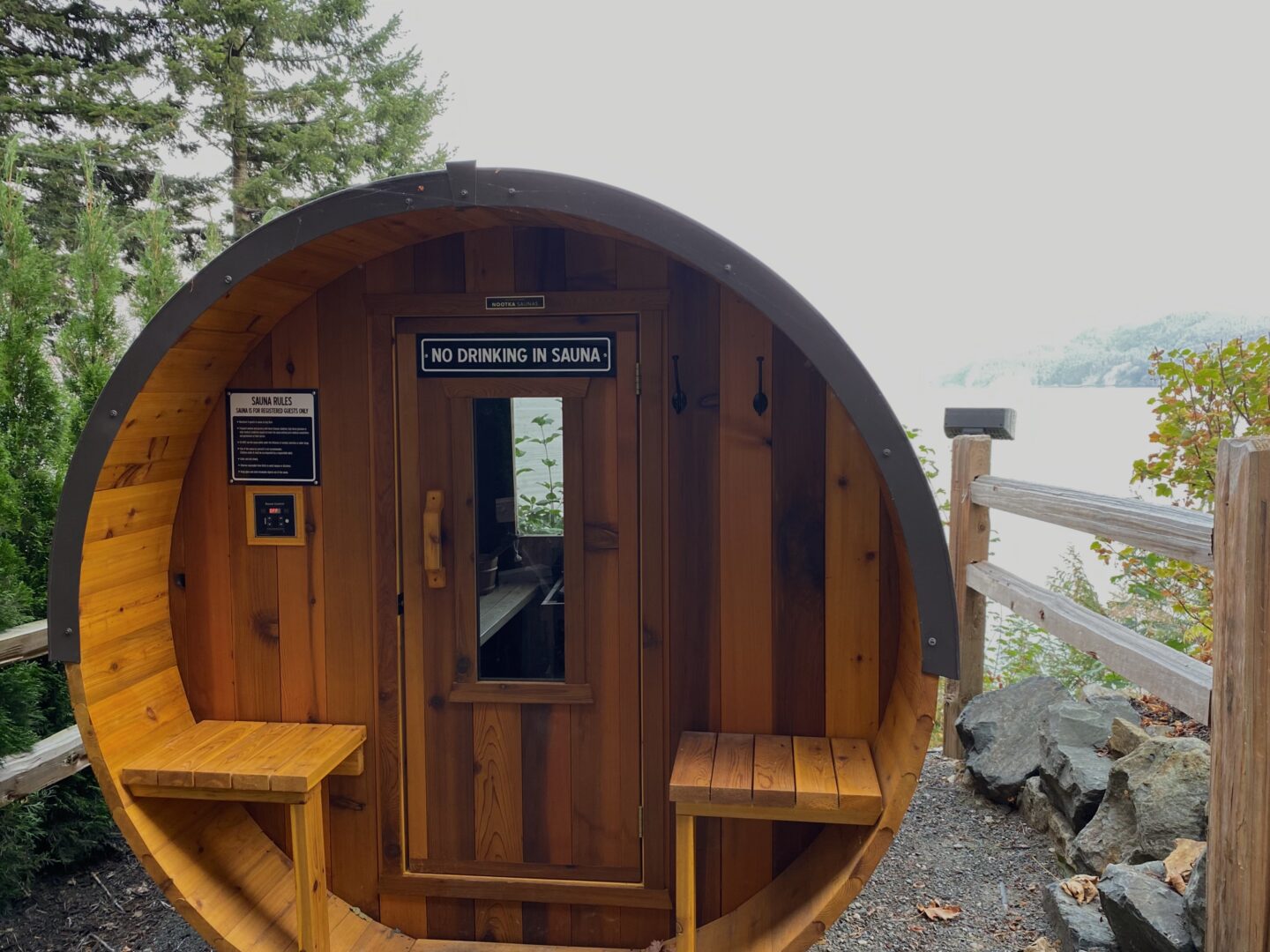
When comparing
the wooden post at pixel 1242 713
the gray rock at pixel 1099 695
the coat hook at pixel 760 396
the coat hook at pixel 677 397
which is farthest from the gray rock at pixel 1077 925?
the coat hook at pixel 677 397

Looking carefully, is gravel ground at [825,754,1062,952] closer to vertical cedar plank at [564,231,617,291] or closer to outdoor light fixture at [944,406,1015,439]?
A: outdoor light fixture at [944,406,1015,439]

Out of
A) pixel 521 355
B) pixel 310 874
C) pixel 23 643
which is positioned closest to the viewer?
pixel 310 874

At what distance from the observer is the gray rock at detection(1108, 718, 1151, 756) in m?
4.00

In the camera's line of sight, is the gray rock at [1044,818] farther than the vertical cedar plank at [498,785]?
Yes

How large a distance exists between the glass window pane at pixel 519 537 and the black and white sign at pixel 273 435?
→ 2.04 feet

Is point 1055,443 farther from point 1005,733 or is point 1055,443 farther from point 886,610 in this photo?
point 886,610

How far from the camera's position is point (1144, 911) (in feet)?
9.16

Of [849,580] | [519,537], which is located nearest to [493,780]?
[519,537]

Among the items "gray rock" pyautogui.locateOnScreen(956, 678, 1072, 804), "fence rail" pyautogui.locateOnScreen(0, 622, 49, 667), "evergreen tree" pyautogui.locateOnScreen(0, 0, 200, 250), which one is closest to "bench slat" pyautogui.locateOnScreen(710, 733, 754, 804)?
"gray rock" pyautogui.locateOnScreen(956, 678, 1072, 804)

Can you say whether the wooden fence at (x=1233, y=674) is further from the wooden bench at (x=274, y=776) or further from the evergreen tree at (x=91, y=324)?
the evergreen tree at (x=91, y=324)

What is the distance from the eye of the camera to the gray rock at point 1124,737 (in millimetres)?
4000

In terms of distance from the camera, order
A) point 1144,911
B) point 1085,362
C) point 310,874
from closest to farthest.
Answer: point 1144,911
point 310,874
point 1085,362

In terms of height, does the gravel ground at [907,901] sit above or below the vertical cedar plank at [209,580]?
below

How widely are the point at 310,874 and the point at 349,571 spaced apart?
3.31 ft
